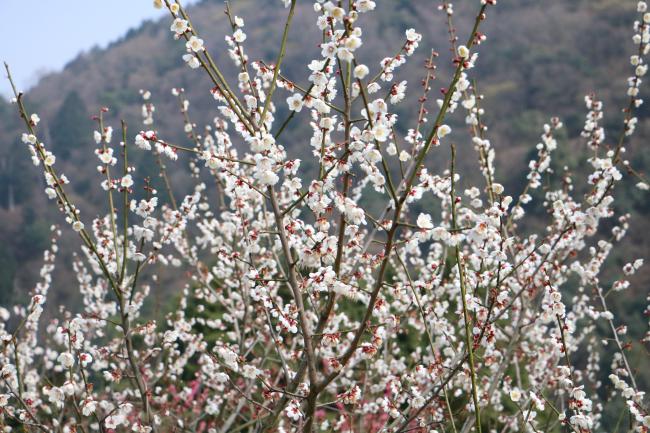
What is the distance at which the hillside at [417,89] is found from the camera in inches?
924

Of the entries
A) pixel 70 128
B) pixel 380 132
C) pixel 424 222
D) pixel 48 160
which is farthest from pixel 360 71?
pixel 70 128

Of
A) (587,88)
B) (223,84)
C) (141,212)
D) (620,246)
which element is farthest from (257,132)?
(587,88)

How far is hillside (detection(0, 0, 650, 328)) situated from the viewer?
77.0 feet

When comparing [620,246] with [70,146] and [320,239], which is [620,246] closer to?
[320,239]

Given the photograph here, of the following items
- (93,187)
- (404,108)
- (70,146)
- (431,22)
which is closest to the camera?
(404,108)

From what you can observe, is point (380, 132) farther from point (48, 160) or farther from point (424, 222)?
point (48, 160)

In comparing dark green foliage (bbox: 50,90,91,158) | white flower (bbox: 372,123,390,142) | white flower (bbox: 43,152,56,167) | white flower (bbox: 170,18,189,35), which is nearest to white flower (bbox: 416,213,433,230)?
white flower (bbox: 372,123,390,142)

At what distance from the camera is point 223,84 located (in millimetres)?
2475

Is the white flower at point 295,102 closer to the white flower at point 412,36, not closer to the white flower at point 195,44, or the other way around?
the white flower at point 195,44

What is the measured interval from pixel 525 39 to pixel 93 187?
81.3 feet

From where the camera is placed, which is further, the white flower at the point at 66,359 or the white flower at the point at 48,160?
the white flower at the point at 48,160

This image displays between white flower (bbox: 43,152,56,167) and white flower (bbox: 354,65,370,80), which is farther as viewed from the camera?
white flower (bbox: 43,152,56,167)

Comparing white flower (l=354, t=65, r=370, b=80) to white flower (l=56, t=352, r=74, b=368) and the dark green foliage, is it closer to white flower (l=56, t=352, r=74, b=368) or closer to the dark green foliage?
white flower (l=56, t=352, r=74, b=368)

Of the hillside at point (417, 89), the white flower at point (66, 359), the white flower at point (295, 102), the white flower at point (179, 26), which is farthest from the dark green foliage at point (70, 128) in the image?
the white flower at point (295, 102)
